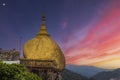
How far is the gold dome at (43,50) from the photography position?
67.9 metres

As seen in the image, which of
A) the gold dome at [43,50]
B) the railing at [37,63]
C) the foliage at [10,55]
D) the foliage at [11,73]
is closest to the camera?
the foliage at [11,73]

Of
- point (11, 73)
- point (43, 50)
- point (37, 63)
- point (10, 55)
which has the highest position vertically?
point (43, 50)

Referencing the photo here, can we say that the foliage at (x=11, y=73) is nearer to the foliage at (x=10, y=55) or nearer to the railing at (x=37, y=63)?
the railing at (x=37, y=63)

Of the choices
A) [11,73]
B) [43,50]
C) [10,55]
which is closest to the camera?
[11,73]

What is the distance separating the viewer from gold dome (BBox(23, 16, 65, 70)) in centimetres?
6794

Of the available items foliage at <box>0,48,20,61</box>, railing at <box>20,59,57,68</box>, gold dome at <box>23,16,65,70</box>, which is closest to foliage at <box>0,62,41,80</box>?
railing at <box>20,59,57,68</box>

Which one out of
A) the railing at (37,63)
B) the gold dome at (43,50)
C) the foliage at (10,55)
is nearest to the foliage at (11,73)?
the railing at (37,63)

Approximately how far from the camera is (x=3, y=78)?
43062 millimetres

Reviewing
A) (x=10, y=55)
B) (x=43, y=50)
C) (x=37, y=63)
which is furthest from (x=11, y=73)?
(x=10, y=55)

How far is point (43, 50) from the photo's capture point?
2694 inches

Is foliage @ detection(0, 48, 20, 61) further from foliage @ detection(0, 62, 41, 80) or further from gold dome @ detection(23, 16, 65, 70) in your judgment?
foliage @ detection(0, 62, 41, 80)

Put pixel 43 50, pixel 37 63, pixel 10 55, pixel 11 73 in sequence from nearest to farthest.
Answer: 1. pixel 11 73
2. pixel 37 63
3. pixel 43 50
4. pixel 10 55

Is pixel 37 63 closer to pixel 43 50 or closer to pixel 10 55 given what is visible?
pixel 43 50

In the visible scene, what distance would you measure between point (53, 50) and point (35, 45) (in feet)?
9.81
